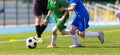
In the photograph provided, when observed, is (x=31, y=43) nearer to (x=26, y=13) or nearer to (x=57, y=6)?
(x=57, y=6)

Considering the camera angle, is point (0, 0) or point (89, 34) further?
point (0, 0)

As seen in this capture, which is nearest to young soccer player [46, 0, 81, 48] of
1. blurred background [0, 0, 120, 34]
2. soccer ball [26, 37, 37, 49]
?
soccer ball [26, 37, 37, 49]

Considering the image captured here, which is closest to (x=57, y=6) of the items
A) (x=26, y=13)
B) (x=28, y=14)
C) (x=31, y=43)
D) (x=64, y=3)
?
(x=64, y=3)

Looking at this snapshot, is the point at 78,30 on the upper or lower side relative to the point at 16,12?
upper

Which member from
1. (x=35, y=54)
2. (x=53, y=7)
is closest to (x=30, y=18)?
(x=53, y=7)

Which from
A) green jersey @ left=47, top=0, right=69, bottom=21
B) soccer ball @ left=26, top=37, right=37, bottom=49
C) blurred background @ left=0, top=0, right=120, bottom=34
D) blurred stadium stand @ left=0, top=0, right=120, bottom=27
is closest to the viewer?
soccer ball @ left=26, top=37, right=37, bottom=49

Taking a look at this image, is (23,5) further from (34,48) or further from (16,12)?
(34,48)

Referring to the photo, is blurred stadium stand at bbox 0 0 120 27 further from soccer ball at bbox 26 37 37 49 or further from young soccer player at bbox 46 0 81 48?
soccer ball at bbox 26 37 37 49

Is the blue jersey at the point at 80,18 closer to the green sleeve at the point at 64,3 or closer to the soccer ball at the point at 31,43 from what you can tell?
the green sleeve at the point at 64,3

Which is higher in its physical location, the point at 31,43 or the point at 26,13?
the point at 31,43

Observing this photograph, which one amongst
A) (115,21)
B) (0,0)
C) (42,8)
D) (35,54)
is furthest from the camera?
(115,21)

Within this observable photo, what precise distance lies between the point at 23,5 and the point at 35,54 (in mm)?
28667

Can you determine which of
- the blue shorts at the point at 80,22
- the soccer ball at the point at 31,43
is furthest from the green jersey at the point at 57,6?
the soccer ball at the point at 31,43

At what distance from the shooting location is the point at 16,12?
36.4 metres
